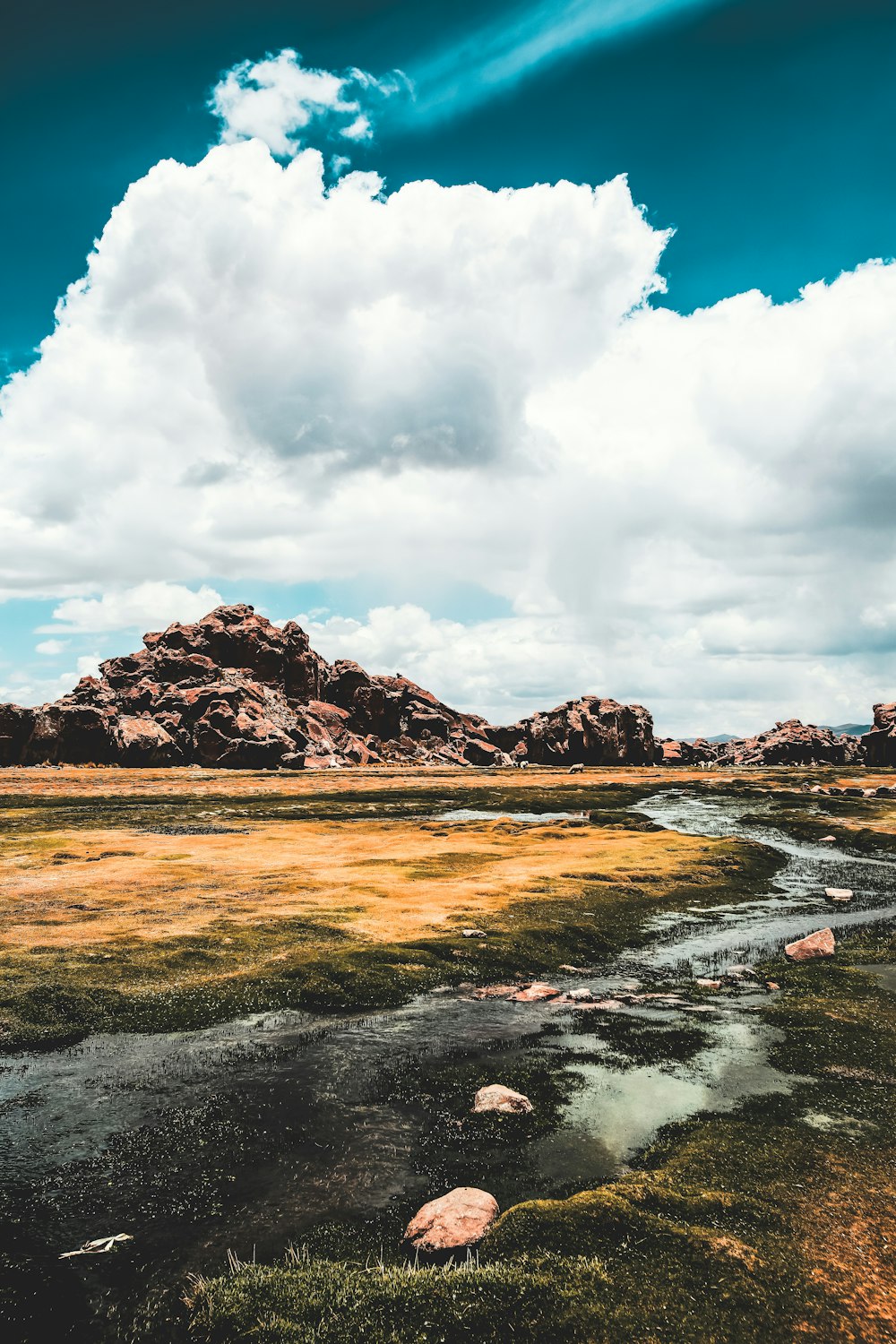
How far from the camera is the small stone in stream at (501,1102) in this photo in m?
13.3

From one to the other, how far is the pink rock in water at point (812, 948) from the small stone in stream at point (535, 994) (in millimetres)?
8955

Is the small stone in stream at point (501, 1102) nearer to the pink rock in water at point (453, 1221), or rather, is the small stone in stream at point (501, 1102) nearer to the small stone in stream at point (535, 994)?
the pink rock in water at point (453, 1221)

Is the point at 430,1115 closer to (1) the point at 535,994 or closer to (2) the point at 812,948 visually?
(1) the point at 535,994

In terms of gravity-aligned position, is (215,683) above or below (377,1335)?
above

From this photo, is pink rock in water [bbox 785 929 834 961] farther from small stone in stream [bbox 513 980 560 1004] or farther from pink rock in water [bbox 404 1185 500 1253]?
pink rock in water [bbox 404 1185 500 1253]

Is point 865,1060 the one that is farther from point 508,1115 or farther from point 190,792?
point 190,792

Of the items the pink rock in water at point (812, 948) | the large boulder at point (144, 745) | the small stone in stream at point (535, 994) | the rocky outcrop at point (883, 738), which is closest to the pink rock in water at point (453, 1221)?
the small stone in stream at point (535, 994)

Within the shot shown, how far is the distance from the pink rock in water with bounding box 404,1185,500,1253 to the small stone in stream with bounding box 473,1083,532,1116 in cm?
280

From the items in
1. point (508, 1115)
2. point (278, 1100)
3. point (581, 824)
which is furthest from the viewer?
point (581, 824)

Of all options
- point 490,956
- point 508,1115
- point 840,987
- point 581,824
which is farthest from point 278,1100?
point 581,824

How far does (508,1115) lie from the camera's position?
43.3ft

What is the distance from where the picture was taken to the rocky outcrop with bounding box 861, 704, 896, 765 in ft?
607

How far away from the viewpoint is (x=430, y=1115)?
13.4 metres

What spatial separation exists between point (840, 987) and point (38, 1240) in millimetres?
20110
